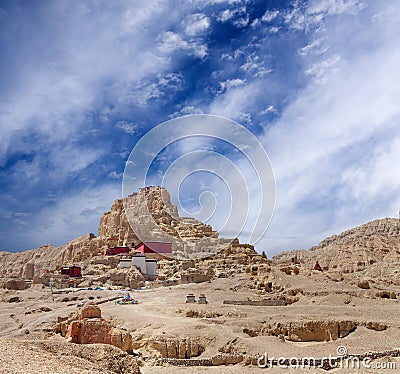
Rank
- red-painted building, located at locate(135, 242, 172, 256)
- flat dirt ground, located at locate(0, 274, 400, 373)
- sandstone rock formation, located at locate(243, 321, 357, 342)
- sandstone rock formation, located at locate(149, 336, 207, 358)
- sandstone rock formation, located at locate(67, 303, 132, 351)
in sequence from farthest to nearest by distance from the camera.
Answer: red-painted building, located at locate(135, 242, 172, 256)
sandstone rock formation, located at locate(243, 321, 357, 342)
sandstone rock formation, located at locate(149, 336, 207, 358)
sandstone rock formation, located at locate(67, 303, 132, 351)
flat dirt ground, located at locate(0, 274, 400, 373)

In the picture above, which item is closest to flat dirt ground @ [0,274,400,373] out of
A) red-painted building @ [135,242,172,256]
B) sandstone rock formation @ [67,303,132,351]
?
sandstone rock formation @ [67,303,132,351]

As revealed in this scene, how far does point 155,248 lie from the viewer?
193ft

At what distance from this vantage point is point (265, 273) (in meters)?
36.8

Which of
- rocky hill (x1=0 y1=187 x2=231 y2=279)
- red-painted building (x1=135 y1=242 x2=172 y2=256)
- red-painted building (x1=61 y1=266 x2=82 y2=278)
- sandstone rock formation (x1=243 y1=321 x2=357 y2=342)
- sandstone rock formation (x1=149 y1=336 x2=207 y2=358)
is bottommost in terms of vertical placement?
sandstone rock formation (x1=149 y1=336 x2=207 y2=358)

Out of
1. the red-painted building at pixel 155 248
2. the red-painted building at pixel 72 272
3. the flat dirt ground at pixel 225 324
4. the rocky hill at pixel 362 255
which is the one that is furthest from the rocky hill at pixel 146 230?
the flat dirt ground at pixel 225 324

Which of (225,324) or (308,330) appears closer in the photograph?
(308,330)

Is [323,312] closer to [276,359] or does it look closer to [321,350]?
[321,350]

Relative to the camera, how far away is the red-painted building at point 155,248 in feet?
189

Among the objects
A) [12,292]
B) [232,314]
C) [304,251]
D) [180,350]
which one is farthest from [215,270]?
[304,251]

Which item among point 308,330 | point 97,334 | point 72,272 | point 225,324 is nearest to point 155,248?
point 72,272

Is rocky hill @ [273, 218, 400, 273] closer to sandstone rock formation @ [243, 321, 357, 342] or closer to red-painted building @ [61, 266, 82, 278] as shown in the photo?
red-painted building @ [61, 266, 82, 278]

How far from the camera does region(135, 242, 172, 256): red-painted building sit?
189 ft

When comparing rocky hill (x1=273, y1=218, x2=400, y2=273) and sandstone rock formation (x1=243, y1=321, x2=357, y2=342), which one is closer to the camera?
sandstone rock formation (x1=243, y1=321, x2=357, y2=342)

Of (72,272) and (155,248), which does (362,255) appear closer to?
(155,248)
